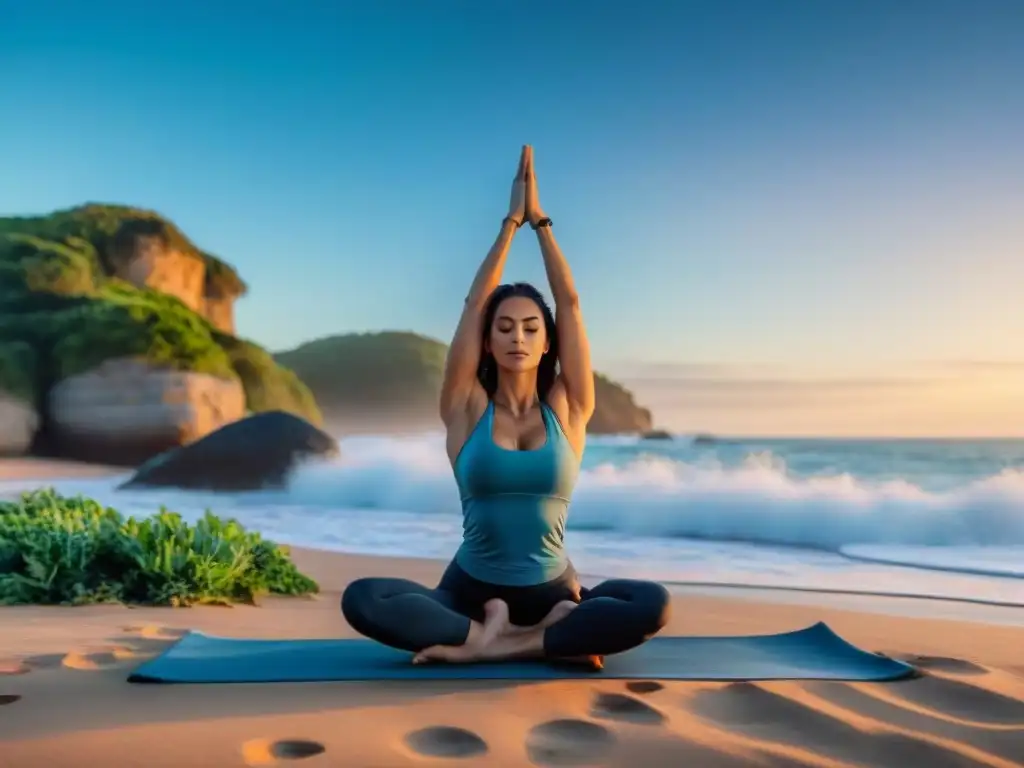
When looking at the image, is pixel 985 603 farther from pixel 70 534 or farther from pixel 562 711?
pixel 70 534

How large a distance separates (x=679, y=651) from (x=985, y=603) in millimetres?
2477

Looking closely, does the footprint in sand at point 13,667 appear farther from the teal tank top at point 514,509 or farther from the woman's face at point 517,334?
the woman's face at point 517,334

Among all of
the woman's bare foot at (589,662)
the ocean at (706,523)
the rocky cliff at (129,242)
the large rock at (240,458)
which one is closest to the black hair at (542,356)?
the woman's bare foot at (589,662)

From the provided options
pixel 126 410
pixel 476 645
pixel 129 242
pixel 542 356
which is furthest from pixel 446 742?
pixel 129 242

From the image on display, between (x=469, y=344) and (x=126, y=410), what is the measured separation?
21.1 meters

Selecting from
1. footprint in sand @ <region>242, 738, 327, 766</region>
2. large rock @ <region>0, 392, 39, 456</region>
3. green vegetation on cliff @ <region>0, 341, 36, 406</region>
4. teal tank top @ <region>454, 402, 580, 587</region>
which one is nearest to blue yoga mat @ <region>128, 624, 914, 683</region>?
teal tank top @ <region>454, 402, 580, 587</region>

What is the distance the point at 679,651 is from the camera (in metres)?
3.25

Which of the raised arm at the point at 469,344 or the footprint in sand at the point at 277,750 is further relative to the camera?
the raised arm at the point at 469,344

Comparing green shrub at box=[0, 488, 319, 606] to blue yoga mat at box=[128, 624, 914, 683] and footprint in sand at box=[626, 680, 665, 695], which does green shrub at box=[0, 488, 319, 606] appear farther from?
footprint in sand at box=[626, 680, 665, 695]

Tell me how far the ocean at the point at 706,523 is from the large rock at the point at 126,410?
432 centimetres

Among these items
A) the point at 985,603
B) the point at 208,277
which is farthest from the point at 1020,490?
the point at 208,277

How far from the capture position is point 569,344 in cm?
323

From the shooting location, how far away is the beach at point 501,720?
7.36 ft

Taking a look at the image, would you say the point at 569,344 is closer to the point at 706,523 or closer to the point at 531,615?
the point at 531,615
